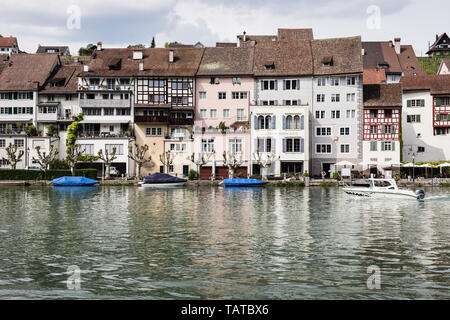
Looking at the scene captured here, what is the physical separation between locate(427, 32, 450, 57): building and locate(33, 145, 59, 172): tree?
124 metres

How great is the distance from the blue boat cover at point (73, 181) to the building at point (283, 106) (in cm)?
2653

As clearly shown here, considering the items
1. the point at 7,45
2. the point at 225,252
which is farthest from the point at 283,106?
the point at 7,45

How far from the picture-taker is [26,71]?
104000 mm

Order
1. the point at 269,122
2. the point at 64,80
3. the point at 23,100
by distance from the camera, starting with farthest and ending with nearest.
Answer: the point at 64,80, the point at 23,100, the point at 269,122

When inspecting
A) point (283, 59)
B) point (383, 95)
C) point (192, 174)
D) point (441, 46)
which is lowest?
point (192, 174)

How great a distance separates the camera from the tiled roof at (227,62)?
9869cm

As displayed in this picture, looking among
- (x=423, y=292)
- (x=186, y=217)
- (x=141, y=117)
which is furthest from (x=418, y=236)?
(x=141, y=117)

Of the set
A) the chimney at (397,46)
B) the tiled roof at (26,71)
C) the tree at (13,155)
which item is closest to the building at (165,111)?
the tiled roof at (26,71)

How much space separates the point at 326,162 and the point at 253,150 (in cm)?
1271

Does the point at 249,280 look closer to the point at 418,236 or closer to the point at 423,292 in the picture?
the point at 423,292

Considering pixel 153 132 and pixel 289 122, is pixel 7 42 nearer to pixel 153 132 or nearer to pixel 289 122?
pixel 153 132

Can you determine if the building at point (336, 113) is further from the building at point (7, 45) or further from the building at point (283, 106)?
the building at point (7, 45)

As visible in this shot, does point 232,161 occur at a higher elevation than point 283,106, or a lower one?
lower

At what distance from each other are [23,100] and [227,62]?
37.4 meters
